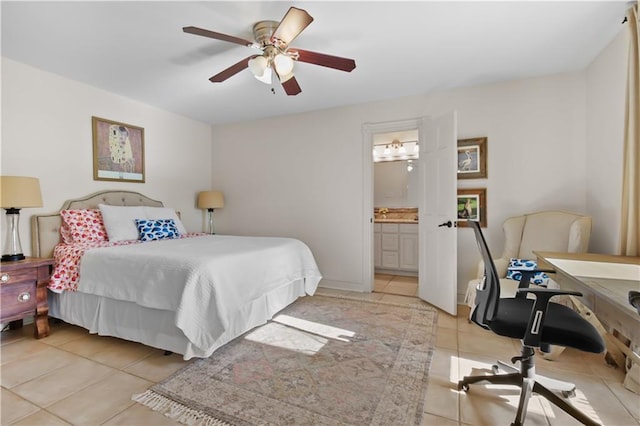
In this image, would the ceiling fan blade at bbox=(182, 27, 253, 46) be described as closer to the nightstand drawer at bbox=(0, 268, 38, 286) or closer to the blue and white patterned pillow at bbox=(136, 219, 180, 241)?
the blue and white patterned pillow at bbox=(136, 219, 180, 241)

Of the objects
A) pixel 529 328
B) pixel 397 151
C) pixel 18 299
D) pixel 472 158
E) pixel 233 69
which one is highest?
pixel 233 69

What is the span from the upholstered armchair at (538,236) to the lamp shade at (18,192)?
387 cm

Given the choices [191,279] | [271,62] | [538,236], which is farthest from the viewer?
[538,236]

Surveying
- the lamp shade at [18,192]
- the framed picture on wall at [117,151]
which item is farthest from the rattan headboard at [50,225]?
the lamp shade at [18,192]

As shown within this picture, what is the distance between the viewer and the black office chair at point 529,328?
Result: 1.34 metres

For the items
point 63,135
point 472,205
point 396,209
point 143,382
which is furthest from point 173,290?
point 396,209

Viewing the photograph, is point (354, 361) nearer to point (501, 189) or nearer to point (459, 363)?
point (459, 363)

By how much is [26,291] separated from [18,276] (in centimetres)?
15

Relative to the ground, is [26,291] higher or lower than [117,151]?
lower

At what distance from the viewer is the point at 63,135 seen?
3.01 metres

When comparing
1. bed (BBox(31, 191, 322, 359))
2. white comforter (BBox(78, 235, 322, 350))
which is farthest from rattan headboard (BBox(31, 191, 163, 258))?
white comforter (BBox(78, 235, 322, 350))

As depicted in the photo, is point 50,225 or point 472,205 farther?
point 472,205

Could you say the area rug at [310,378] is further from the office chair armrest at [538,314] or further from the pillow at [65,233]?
the pillow at [65,233]

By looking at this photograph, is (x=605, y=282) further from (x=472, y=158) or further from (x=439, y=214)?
(x=472, y=158)
